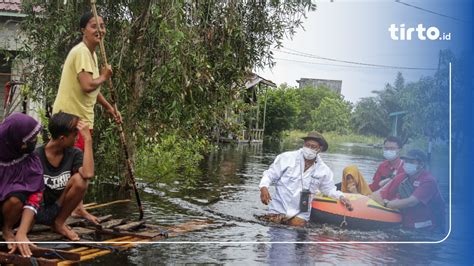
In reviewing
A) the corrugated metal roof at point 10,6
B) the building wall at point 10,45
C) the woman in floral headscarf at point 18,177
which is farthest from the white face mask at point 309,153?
the corrugated metal roof at point 10,6

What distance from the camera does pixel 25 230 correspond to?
11.2 feet

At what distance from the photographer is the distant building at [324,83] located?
398cm

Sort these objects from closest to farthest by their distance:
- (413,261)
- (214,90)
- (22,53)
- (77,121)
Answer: (77,121) → (413,261) → (22,53) → (214,90)

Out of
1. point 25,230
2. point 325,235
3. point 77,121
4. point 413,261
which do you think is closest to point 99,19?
point 77,121

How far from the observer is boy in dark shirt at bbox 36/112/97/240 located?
12.0 ft

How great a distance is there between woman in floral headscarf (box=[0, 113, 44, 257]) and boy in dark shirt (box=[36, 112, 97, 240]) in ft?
0.61

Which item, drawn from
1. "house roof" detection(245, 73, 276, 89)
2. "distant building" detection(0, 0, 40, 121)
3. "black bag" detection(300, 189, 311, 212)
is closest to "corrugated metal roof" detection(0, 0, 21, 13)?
"distant building" detection(0, 0, 40, 121)

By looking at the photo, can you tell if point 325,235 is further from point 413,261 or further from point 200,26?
point 200,26

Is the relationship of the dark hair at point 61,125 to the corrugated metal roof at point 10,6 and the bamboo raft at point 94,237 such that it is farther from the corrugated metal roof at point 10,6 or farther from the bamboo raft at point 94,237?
the corrugated metal roof at point 10,6

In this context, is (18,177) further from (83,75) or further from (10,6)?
(10,6)

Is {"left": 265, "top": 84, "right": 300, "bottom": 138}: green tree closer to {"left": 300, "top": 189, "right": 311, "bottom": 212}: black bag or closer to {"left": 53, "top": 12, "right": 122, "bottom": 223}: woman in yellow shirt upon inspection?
{"left": 300, "top": 189, "right": 311, "bottom": 212}: black bag

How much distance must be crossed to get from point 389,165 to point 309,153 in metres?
0.53

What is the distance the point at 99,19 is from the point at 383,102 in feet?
5.84

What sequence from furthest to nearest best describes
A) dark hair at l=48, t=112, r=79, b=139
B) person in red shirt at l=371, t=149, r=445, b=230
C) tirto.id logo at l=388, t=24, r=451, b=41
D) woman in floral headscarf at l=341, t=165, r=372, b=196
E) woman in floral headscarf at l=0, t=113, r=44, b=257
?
woman in floral headscarf at l=341, t=165, r=372, b=196 < person in red shirt at l=371, t=149, r=445, b=230 < tirto.id logo at l=388, t=24, r=451, b=41 < dark hair at l=48, t=112, r=79, b=139 < woman in floral headscarf at l=0, t=113, r=44, b=257
